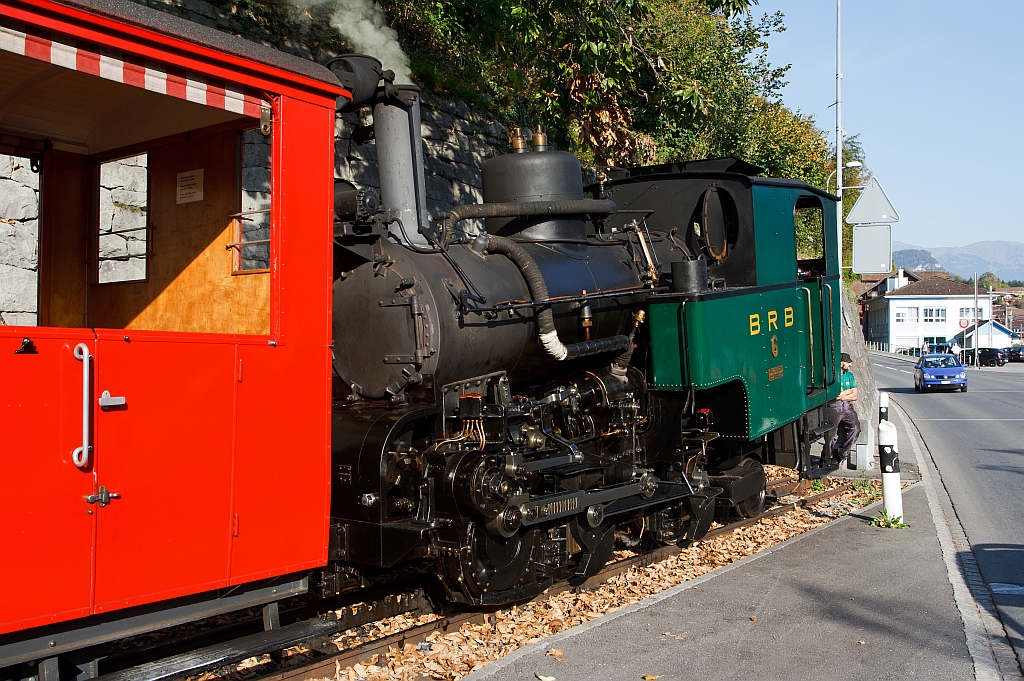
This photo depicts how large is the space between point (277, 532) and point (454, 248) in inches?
89.6

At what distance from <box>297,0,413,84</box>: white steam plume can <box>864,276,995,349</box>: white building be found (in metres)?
80.9

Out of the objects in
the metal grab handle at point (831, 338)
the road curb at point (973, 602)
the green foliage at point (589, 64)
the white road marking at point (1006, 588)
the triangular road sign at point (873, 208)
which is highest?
the green foliage at point (589, 64)

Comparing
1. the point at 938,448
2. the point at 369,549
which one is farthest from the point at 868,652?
the point at 938,448

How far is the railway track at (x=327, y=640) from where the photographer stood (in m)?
3.72

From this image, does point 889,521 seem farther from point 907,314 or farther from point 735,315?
point 907,314

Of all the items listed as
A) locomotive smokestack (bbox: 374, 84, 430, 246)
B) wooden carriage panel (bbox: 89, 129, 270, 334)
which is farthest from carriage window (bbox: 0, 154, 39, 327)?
locomotive smokestack (bbox: 374, 84, 430, 246)

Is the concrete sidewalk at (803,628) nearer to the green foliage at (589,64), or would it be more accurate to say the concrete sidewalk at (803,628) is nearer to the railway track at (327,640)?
the railway track at (327,640)

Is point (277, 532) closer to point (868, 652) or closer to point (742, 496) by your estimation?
point (868, 652)

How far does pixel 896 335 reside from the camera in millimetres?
85812

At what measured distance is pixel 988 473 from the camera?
12141 mm

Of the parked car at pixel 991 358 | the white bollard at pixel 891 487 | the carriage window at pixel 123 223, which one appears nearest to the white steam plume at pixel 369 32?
the carriage window at pixel 123 223

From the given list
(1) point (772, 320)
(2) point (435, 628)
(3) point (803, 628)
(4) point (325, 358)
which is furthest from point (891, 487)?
(4) point (325, 358)

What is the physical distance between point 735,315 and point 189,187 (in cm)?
426

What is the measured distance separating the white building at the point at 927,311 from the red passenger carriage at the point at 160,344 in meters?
87.2
